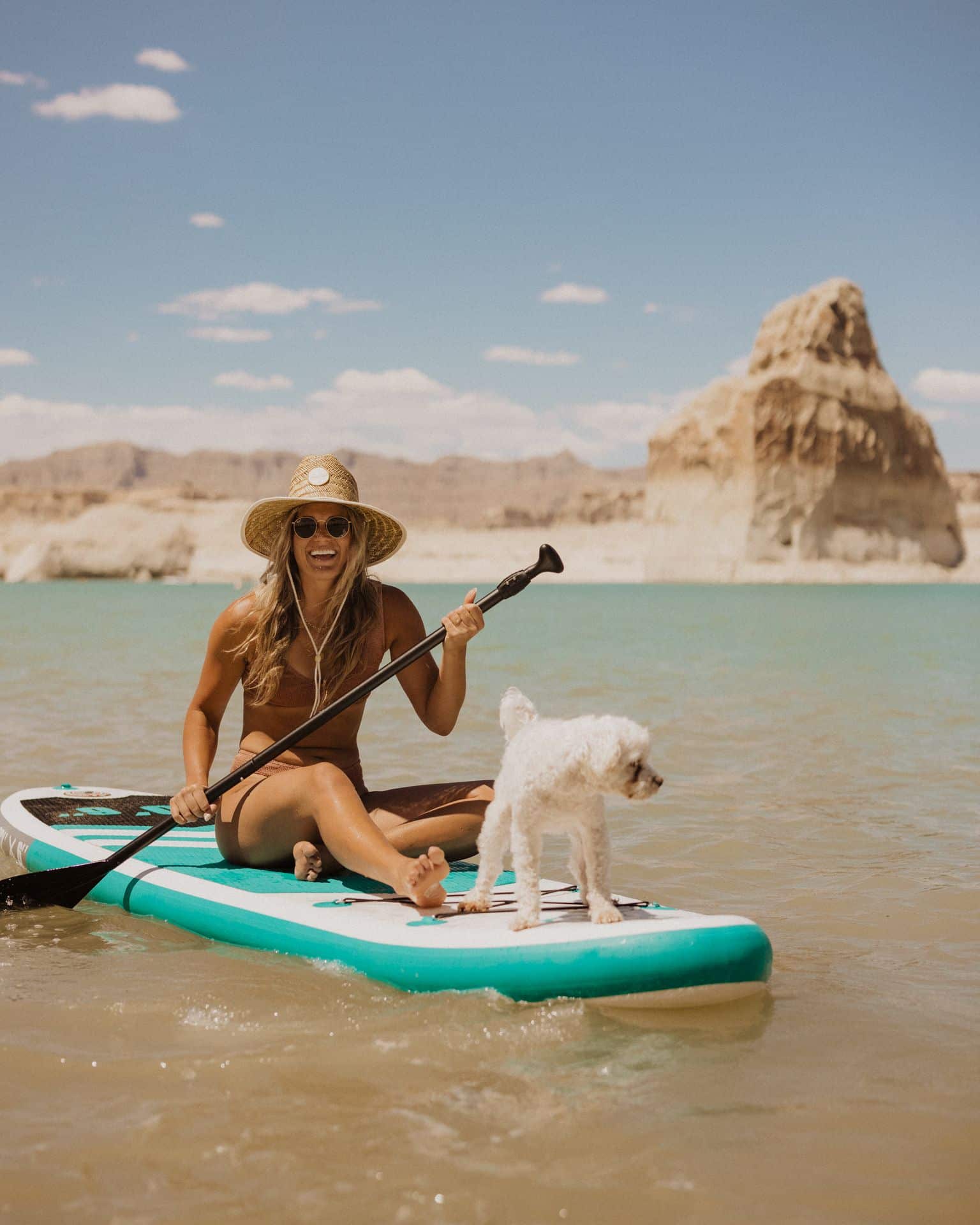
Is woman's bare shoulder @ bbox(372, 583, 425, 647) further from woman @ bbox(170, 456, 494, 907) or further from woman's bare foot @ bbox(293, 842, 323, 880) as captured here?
woman's bare foot @ bbox(293, 842, 323, 880)

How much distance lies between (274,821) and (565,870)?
1.50 metres

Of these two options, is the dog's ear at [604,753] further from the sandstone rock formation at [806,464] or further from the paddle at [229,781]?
the sandstone rock formation at [806,464]

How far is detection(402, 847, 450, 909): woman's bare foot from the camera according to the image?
3244mm

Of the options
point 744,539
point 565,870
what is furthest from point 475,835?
point 744,539

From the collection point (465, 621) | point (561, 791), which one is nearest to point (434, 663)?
point (465, 621)

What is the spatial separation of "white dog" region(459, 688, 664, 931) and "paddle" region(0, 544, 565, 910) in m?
0.54

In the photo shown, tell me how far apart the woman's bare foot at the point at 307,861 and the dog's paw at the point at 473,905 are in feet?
2.24

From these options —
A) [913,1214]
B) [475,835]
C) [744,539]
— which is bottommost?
[913,1214]

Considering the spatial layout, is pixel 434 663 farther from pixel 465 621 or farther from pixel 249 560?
pixel 249 560

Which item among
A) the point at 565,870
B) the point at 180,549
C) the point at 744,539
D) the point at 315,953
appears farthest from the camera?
the point at 180,549

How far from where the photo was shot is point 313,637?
Result: 3.91 metres

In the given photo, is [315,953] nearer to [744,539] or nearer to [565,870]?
[565,870]

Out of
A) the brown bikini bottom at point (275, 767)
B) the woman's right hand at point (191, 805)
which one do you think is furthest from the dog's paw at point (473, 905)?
the woman's right hand at point (191, 805)

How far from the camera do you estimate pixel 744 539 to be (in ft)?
207
